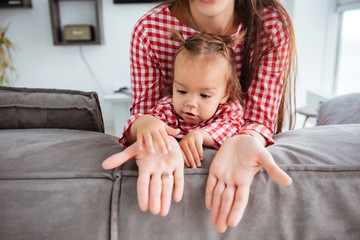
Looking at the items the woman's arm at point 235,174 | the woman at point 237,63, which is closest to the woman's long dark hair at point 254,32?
the woman at point 237,63

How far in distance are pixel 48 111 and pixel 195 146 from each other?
0.48 metres

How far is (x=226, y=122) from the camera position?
34.3 inches

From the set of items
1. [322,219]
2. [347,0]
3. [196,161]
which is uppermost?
[347,0]

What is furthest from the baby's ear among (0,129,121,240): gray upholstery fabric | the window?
the window

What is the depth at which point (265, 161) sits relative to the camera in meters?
0.56

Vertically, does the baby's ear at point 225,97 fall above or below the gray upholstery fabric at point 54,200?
above

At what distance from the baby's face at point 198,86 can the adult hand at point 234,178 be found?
25cm

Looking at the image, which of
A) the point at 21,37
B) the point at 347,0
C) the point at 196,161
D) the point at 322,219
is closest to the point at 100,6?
the point at 21,37

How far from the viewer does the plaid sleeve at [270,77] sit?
92 centimetres

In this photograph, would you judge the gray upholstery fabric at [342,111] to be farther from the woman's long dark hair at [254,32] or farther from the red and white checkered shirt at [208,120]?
the red and white checkered shirt at [208,120]

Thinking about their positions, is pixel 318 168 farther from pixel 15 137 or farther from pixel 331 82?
pixel 331 82

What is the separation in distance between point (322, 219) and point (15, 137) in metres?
0.76

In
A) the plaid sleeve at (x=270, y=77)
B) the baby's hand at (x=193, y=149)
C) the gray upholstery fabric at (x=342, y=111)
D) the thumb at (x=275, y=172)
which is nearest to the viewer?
the thumb at (x=275, y=172)

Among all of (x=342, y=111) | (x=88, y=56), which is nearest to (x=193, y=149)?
(x=342, y=111)
